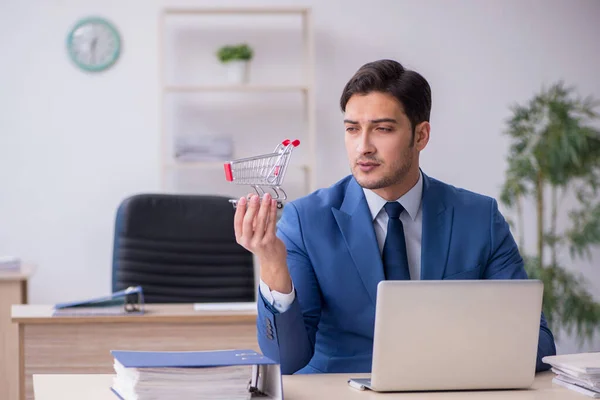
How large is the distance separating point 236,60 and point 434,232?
2.64 m

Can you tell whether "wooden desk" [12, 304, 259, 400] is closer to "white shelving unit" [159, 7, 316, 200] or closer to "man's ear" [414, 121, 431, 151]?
"man's ear" [414, 121, 431, 151]

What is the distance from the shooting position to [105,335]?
286cm

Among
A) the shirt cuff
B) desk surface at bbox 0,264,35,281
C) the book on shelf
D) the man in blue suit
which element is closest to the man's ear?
the man in blue suit

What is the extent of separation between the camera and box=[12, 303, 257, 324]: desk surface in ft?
9.13

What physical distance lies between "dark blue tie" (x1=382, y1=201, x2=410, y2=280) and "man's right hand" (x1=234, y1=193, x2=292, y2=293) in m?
0.37

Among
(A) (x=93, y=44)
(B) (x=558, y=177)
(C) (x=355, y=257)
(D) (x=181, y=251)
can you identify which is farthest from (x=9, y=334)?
(B) (x=558, y=177)

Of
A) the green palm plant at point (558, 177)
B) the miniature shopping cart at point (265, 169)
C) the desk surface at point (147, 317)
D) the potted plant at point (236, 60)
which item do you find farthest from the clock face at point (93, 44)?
the miniature shopping cart at point (265, 169)

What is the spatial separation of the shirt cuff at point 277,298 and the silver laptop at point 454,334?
0.92ft

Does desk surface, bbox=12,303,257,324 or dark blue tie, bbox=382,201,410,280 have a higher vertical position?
dark blue tie, bbox=382,201,410,280

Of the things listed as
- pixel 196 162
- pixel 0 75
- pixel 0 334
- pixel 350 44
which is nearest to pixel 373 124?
pixel 0 334

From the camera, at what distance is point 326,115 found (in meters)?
4.86

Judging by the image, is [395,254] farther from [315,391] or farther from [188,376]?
[188,376]

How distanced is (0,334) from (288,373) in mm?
1561

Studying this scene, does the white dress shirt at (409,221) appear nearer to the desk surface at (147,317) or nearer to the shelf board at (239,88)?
the desk surface at (147,317)
